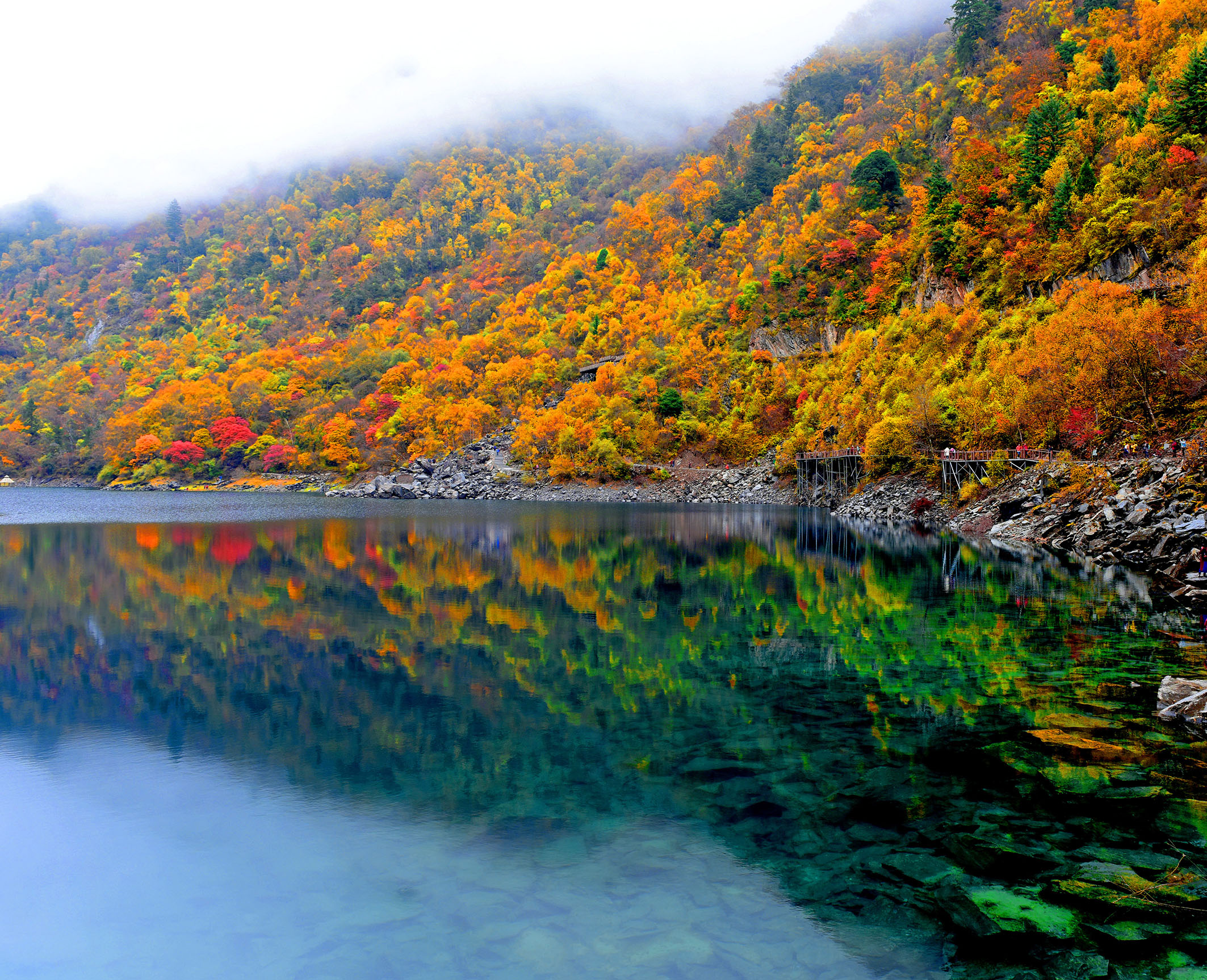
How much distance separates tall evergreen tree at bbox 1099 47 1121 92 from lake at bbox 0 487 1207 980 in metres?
59.1

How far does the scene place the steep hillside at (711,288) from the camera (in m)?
45.2

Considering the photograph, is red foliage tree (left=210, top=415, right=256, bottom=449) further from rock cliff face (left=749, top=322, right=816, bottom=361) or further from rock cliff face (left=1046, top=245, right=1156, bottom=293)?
rock cliff face (left=1046, top=245, right=1156, bottom=293)

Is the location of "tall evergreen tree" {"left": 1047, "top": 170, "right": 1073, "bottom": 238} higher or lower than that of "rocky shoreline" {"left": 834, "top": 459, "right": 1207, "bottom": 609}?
higher

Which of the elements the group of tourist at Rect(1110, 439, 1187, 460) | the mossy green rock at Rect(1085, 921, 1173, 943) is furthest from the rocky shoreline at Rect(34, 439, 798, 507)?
the mossy green rock at Rect(1085, 921, 1173, 943)

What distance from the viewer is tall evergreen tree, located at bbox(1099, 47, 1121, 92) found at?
58.9 meters

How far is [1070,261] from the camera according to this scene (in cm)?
4712

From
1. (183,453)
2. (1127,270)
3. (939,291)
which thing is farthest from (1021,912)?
(183,453)

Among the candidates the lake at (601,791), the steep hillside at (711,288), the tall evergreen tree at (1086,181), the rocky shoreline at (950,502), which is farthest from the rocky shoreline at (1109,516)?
the tall evergreen tree at (1086,181)

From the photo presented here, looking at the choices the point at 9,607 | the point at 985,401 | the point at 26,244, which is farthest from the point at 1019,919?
the point at 26,244

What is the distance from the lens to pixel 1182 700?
10.6m

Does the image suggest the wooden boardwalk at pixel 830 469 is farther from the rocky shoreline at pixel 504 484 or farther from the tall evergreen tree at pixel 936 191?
the tall evergreen tree at pixel 936 191

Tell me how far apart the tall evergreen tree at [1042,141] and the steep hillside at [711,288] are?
0.22 meters

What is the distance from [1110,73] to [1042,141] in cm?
1114

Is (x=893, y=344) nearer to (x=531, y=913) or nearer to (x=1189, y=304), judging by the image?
(x=1189, y=304)
